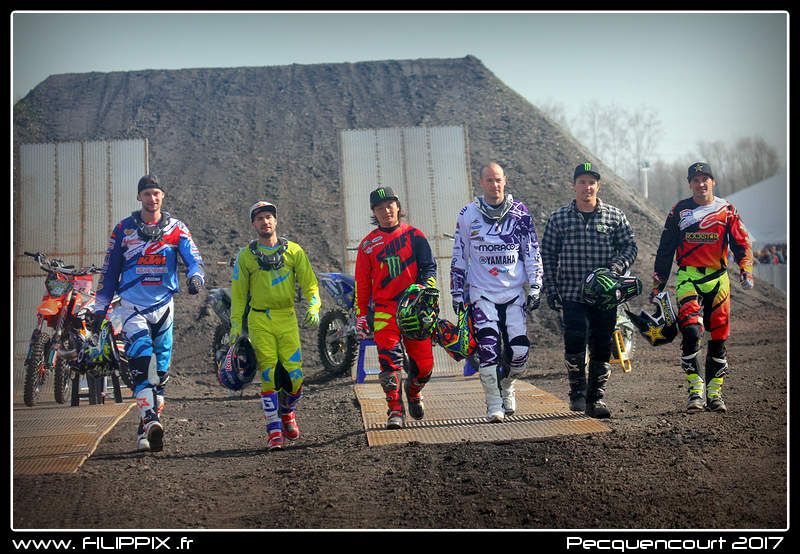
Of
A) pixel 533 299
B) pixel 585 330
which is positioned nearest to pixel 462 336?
pixel 533 299

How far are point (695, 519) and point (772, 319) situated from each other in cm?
1928

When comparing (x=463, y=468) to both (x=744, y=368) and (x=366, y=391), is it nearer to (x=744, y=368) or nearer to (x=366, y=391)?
(x=366, y=391)

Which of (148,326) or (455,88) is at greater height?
(455,88)

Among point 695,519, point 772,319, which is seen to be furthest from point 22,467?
point 772,319

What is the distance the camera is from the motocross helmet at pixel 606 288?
314 inches

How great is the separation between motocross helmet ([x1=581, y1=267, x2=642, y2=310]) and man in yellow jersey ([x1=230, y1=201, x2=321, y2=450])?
2438 millimetres

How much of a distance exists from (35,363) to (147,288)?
3952 millimetres

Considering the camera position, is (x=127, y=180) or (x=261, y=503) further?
(x=127, y=180)

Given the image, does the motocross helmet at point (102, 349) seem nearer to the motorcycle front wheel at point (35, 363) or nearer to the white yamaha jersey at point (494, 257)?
the motorcycle front wheel at point (35, 363)

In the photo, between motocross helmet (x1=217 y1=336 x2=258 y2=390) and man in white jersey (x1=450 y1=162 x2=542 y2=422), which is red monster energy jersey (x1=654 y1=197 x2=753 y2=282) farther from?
motocross helmet (x1=217 y1=336 x2=258 y2=390)

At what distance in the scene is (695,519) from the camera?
5.40 metres

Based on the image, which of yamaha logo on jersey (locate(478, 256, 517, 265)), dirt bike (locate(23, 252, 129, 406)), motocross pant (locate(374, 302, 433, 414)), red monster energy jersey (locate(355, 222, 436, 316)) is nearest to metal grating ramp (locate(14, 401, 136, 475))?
dirt bike (locate(23, 252, 129, 406))

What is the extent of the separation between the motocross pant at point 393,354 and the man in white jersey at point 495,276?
495 mm

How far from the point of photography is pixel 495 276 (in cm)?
798
